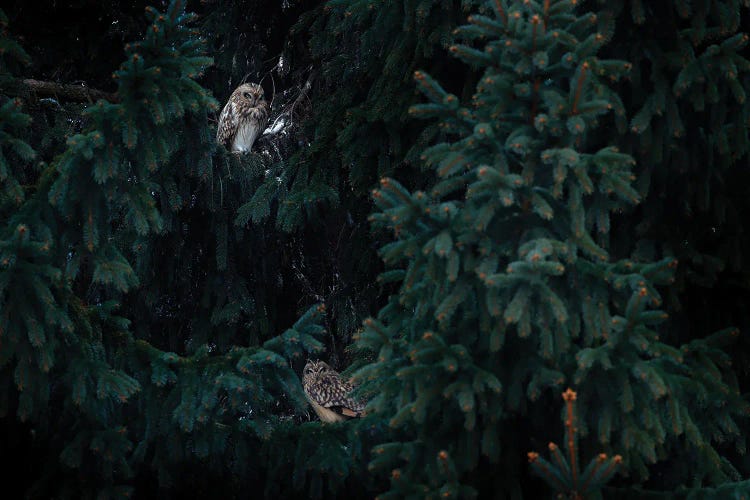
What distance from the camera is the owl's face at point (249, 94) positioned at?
279 inches

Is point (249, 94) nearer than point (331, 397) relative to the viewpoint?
No

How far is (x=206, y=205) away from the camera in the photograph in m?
6.59

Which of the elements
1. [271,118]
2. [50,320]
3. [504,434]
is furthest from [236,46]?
[504,434]

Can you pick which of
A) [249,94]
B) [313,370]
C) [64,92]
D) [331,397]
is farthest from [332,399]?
[64,92]

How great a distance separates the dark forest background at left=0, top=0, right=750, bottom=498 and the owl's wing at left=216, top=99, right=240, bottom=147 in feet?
0.93

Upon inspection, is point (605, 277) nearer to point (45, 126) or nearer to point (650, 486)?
point (650, 486)

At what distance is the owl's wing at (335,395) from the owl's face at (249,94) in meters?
1.94

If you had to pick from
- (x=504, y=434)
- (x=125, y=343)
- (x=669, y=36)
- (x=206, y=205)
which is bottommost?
(x=504, y=434)

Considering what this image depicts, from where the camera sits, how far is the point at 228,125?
22.9 ft

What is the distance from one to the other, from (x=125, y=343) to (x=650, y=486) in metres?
2.41

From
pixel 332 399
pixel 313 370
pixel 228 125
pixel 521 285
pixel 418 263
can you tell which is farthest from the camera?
pixel 228 125

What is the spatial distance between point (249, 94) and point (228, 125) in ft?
0.87

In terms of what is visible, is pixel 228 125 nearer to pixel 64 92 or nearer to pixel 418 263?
pixel 64 92

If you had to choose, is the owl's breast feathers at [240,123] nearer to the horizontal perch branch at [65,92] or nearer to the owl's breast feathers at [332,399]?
the horizontal perch branch at [65,92]
